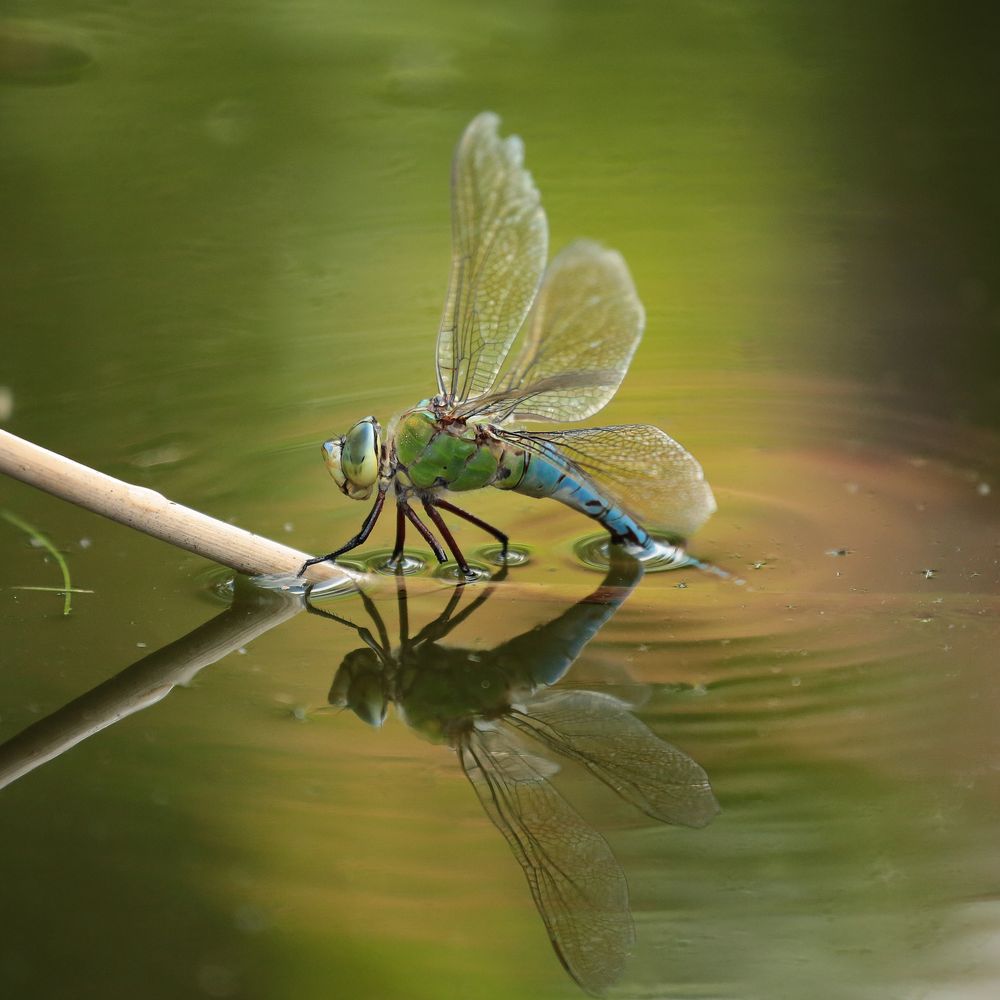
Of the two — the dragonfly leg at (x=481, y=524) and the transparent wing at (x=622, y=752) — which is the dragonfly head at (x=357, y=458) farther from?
the transparent wing at (x=622, y=752)

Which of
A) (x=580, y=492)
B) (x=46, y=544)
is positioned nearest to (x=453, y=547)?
(x=580, y=492)

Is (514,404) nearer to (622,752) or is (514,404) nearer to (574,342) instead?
(574,342)

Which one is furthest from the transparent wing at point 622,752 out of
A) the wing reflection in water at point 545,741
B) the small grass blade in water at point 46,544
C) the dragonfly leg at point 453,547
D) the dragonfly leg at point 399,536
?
the small grass blade in water at point 46,544

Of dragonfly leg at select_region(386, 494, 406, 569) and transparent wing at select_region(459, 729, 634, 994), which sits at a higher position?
transparent wing at select_region(459, 729, 634, 994)

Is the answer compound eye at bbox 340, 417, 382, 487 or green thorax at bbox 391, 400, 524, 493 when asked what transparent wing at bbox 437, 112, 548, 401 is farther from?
compound eye at bbox 340, 417, 382, 487

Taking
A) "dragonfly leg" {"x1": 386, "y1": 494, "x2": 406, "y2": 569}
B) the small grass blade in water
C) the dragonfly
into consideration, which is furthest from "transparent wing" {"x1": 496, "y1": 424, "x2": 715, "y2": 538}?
the small grass blade in water
